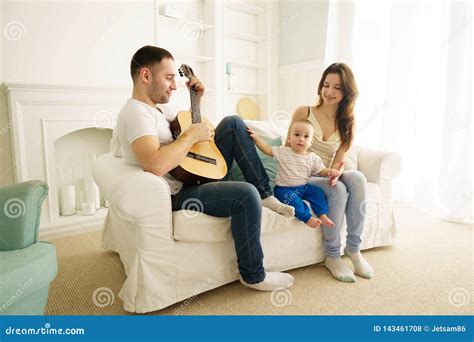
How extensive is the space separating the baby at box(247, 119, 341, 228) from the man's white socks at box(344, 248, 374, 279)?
0.26 meters

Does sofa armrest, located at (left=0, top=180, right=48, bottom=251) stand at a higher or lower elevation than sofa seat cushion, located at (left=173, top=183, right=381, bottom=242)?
higher

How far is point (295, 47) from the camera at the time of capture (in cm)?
357

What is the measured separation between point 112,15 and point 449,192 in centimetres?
290

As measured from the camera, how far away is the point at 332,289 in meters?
1.57

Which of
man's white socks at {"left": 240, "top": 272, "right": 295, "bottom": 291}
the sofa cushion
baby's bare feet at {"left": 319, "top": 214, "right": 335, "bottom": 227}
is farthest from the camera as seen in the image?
the sofa cushion
